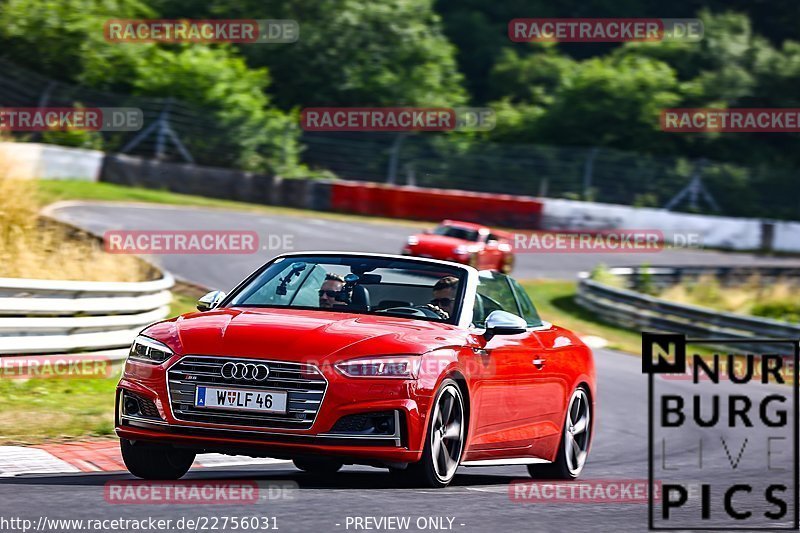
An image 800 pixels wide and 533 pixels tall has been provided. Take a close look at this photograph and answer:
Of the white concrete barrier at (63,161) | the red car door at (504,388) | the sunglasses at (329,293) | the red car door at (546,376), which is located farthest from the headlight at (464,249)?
the sunglasses at (329,293)

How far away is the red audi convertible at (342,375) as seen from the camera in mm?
7156

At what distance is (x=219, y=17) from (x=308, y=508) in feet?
159

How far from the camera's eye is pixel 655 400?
16438 millimetres

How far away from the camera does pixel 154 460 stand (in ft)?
25.6

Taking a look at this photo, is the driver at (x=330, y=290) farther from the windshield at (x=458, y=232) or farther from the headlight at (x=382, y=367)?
the windshield at (x=458, y=232)

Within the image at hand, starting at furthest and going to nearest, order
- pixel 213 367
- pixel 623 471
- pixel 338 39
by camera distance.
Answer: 1. pixel 338 39
2. pixel 623 471
3. pixel 213 367

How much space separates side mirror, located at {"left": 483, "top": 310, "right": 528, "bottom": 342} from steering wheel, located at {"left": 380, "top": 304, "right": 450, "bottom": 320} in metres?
0.26

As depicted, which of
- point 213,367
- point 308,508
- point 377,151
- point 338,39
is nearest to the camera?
point 308,508

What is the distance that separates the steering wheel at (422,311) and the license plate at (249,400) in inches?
51.3

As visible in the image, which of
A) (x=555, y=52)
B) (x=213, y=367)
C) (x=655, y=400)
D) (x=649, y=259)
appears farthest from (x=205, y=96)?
(x=213, y=367)

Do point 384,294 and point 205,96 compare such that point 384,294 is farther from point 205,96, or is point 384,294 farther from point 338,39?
point 338,39

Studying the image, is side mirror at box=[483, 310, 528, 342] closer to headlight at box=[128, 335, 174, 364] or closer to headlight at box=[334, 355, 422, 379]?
headlight at box=[334, 355, 422, 379]

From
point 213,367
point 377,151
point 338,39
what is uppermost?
point 338,39

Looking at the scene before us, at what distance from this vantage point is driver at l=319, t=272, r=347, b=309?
27.5 feet
